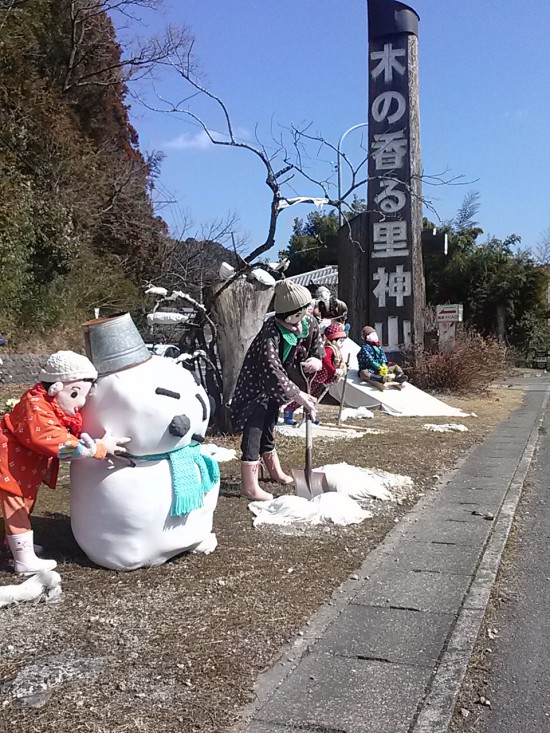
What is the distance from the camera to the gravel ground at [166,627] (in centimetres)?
259

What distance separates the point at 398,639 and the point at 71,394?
7.00ft

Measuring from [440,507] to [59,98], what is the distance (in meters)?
19.2

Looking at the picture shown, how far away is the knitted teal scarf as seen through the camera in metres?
3.99

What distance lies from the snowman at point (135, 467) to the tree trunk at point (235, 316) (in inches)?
167

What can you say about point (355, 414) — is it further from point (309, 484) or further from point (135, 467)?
point (135, 467)

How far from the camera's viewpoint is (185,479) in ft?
13.2

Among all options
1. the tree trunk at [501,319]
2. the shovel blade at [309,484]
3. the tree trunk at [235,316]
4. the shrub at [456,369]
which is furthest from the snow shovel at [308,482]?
the tree trunk at [501,319]

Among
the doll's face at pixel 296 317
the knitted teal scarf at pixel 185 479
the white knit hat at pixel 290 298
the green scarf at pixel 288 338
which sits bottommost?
the knitted teal scarf at pixel 185 479

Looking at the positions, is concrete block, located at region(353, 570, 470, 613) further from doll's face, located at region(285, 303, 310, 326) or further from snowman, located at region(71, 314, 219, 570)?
doll's face, located at region(285, 303, 310, 326)

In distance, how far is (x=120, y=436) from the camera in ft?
12.8

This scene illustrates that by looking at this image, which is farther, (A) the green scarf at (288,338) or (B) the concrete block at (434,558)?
(A) the green scarf at (288,338)

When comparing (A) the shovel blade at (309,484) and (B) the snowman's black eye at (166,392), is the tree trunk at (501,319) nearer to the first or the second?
(A) the shovel blade at (309,484)

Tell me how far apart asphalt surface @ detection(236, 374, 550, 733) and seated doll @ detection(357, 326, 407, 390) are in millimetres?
7740

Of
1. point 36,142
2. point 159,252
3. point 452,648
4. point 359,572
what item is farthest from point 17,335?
point 452,648
